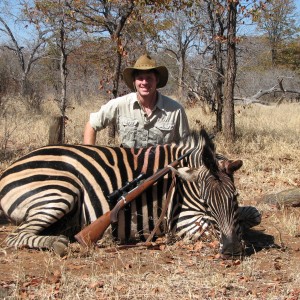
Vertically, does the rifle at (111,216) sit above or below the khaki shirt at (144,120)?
below

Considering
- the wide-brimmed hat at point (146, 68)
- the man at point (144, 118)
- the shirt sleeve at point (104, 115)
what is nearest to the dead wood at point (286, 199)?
the man at point (144, 118)

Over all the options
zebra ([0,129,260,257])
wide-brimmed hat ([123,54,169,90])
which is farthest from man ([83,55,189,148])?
zebra ([0,129,260,257])

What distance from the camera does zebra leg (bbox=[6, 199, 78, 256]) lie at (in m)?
3.75

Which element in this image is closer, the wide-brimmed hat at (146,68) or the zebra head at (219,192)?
the zebra head at (219,192)

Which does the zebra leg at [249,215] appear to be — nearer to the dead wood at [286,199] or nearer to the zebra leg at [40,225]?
the dead wood at [286,199]

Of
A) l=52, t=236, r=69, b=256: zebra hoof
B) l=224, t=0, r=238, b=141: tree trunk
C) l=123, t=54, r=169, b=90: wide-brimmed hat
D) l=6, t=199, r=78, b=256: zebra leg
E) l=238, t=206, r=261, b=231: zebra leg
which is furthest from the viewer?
l=224, t=0, r=238, b=141: tree trunk

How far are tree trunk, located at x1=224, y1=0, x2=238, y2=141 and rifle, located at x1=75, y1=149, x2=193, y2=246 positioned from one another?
5.10 m

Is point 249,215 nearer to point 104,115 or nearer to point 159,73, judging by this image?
point 159,73

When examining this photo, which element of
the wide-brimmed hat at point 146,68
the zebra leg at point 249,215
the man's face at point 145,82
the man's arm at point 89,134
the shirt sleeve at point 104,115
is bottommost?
the zebra leg at point 249,215

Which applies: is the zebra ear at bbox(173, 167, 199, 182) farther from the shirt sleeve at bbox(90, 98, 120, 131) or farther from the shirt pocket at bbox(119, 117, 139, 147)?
the shirt sleeve at bbox(90, 98, 120, 131)

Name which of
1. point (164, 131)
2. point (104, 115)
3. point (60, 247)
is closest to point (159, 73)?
point (164, 131)

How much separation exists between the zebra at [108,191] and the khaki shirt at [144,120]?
800 mm

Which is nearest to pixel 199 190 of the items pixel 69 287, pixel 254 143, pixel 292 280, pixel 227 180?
pixel 227 180

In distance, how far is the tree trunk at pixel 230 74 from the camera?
889 cm
